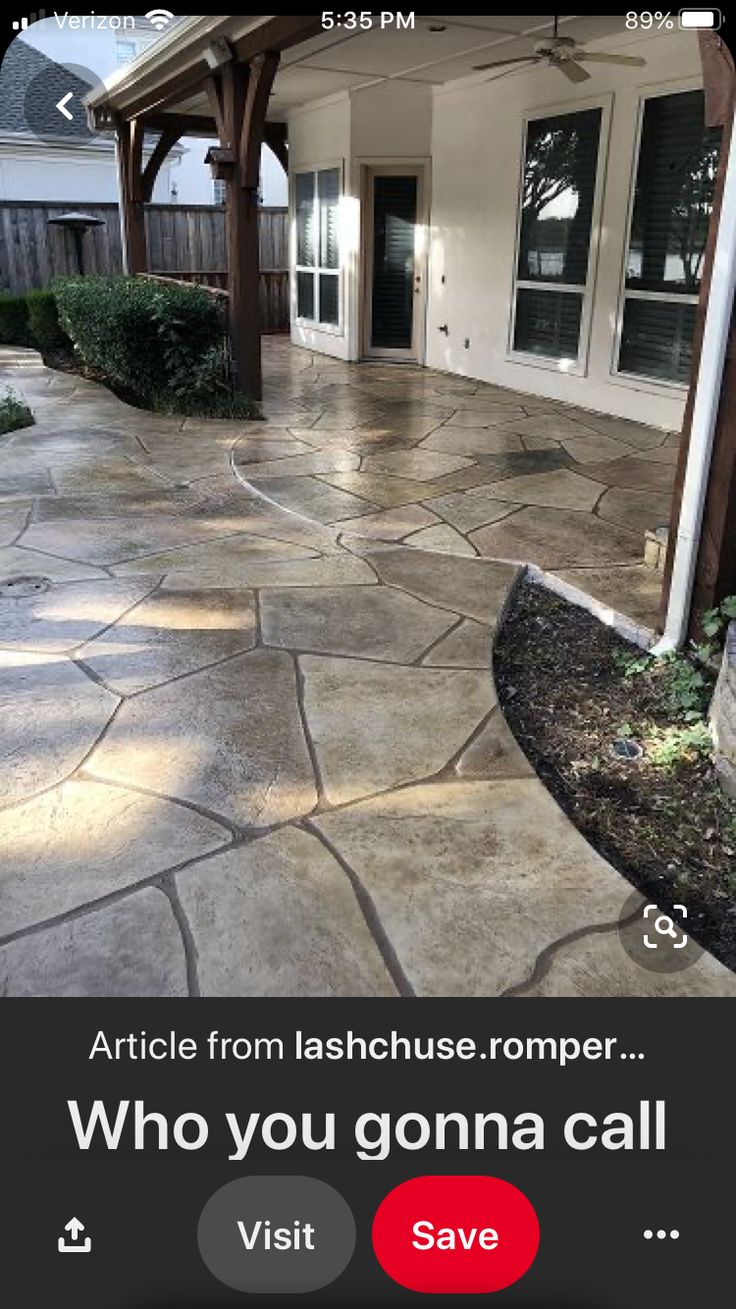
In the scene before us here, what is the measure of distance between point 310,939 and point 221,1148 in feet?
1.72

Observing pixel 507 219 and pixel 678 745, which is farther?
pixel 507 219

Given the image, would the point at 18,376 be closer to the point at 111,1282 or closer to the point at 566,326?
the point at 566,326

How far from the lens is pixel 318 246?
10844mm

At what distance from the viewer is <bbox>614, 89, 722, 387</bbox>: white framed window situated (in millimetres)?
6145

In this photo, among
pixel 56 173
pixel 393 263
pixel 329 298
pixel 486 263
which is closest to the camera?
pixel 486 263

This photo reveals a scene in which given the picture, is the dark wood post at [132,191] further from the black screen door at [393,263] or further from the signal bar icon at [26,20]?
the signal bar icon at [26,20]

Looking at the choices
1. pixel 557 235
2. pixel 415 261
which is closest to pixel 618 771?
pixel 557 235

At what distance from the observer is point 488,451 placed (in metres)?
6.29

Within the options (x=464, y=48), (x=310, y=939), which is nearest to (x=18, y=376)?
(x=464, y=48)

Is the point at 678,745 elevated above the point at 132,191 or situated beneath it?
situated beneath

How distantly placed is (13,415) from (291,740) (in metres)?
5.54

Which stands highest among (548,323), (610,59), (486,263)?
(610,59)

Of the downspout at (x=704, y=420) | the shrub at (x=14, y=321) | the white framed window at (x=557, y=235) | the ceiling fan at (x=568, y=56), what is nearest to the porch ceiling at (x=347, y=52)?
the ceiling fan at (x=568, y=56)

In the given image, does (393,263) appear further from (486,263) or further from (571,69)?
(571,69)
